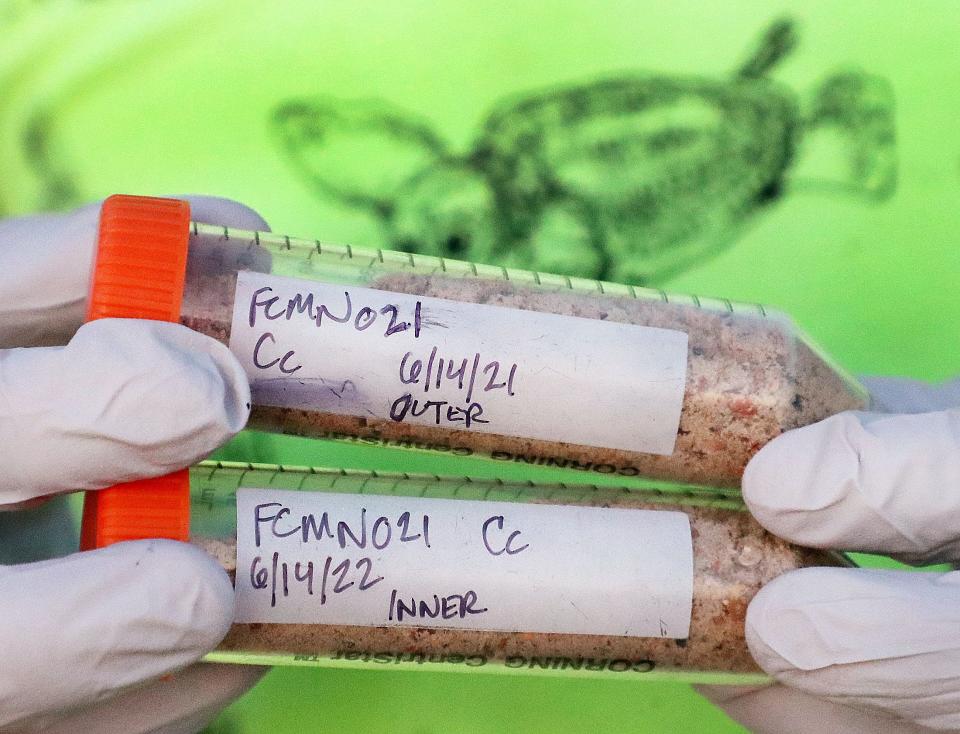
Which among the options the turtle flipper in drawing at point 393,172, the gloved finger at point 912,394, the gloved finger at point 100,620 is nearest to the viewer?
the gloved finger at point 100,620

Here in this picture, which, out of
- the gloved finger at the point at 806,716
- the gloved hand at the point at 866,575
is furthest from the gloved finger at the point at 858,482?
the gloved finger at the point at 806,716

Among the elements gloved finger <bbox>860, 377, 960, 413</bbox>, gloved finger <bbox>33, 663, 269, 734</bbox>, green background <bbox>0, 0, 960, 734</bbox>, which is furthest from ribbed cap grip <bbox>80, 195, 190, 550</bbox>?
gloved finger <bbox>860, 377, 960, 413</bbox>

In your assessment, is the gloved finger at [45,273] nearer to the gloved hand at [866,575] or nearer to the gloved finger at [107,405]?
the gloved finger at [107,405]

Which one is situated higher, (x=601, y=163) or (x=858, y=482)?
(x=601, y=163)

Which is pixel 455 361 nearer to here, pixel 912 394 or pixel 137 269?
pixel 137 269

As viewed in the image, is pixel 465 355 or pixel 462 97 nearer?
pixel 465 355

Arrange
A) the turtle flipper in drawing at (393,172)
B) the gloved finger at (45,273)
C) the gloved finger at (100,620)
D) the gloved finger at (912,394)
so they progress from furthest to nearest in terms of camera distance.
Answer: the turtle flipper in drawing at (393,172), the gloved finger at (912,394), the gloved finger at (45,273), the gloved finger at (100,620)

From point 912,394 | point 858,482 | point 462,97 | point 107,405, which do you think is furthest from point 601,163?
point 107,405

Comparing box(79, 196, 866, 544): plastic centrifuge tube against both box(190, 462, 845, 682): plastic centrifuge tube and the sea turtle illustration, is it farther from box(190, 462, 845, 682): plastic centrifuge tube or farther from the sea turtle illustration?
the sea turtle illustration
